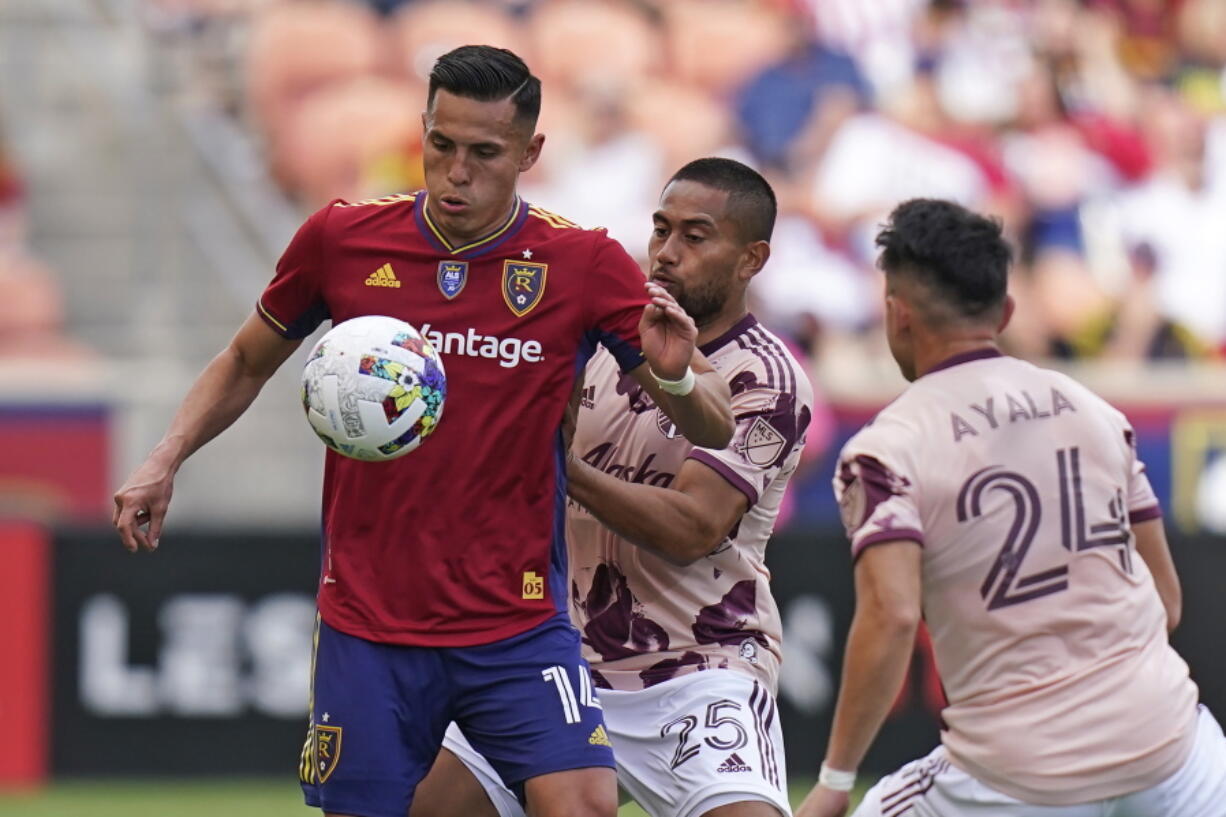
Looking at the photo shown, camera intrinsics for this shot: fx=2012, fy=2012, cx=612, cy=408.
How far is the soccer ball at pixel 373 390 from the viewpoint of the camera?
484cm

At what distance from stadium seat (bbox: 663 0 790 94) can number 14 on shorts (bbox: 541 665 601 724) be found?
1039 cm

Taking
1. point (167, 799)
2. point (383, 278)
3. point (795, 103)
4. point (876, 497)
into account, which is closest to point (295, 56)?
point (795, 103)

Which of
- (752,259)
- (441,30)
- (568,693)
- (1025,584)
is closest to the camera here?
(1025,584)

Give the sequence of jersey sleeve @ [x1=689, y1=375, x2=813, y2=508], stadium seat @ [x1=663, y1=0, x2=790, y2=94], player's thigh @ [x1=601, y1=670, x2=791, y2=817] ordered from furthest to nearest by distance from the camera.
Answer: stadium seat @ [x1=663, y1=0, x2=790, y2=94] → jersey sleeve @ [x1=689, y1=375, x2=813, y2=508] → player's thigh @ [x1=601, y1=670, x2=791, y2=817]

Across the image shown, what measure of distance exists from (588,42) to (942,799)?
10.7 meters

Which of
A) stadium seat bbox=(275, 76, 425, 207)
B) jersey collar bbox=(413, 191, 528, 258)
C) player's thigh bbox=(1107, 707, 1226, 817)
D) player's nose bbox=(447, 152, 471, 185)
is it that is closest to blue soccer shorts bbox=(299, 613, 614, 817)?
jersey collar bbox=(413, 191, 528, 258)

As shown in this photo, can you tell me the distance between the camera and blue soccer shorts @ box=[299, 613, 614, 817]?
504 cm

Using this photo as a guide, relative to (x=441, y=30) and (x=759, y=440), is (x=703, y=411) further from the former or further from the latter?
(x=441, y=30)

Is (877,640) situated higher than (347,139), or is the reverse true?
(347,139)

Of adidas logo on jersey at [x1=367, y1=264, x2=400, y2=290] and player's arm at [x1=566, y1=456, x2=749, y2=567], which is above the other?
adidas logo on jersey at [x1=367, y1=264, x2=400, y2=290]

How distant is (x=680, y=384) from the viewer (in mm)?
4977

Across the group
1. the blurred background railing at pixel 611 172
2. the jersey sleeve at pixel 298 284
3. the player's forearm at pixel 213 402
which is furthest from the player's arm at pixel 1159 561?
the blurred background railing at pixel 611 172

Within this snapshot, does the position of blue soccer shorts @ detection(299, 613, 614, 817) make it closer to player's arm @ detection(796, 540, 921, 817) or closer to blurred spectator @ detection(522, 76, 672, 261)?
player's arm @ detection(796, 540, 921, 817)

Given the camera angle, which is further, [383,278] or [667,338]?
[383,278]
